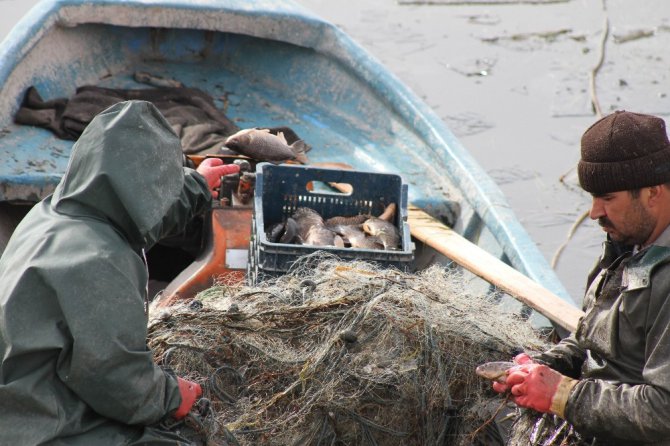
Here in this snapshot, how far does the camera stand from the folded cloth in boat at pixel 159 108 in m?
6.66

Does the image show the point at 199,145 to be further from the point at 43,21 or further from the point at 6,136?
the point at 43,21

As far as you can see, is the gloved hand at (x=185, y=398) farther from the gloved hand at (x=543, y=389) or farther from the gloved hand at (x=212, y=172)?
the gloved hand at (x=543, y=389)

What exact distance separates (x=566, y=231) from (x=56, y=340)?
6091mm

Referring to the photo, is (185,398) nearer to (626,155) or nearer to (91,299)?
(91,299)

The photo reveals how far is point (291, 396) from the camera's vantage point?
3.78 metres

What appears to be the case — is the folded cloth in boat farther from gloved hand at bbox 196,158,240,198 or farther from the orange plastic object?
gloved hand at bbox 196,158,240,198

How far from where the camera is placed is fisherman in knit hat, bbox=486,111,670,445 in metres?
2.95

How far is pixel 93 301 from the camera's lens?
2875 millimetres

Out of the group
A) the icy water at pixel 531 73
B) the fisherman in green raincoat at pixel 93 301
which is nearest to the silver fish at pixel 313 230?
the fisherman in green raincoat at pixel 93 301

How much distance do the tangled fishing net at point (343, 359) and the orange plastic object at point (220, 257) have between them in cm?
102

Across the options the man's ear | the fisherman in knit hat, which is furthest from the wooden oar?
the man's ear

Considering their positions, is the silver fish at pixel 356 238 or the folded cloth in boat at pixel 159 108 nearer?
the silver fish at pixel 356 238

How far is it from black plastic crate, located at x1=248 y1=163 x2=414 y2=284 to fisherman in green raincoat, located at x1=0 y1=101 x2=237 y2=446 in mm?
1479

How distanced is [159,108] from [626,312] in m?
4.87
